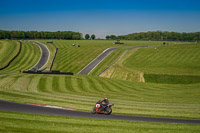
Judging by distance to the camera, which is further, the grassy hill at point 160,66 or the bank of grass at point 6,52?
the bank of grass at point 6,52

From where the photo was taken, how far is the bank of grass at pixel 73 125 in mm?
16964

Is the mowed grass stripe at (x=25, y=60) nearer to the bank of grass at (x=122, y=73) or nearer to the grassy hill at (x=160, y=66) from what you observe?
the bank of grass at (x=122, y=73)

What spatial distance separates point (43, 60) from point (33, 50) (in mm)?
19150

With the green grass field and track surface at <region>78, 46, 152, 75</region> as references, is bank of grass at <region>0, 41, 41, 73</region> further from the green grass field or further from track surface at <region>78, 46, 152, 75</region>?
track surface at <region>78, 46, 152, 75</region>

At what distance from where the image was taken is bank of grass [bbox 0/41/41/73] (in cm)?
7919

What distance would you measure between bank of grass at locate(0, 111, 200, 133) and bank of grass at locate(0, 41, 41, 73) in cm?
6069

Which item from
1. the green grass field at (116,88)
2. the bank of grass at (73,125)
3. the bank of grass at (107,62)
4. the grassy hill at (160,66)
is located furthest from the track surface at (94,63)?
the bank of grass at (73,125)

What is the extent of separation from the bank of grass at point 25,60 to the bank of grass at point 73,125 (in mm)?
60687

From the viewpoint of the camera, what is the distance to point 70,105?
2681 centimetres

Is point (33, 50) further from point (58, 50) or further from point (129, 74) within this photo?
point (129, 74)

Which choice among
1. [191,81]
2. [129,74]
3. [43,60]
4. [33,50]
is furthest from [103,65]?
[33,50]

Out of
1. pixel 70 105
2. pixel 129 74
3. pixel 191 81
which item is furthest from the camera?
pixel 129 74

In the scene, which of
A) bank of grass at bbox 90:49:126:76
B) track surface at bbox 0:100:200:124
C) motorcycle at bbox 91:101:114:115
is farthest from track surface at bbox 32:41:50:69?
motorcycle at bbox 91:101:114:115

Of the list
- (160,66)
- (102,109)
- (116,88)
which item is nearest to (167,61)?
(160,66)
